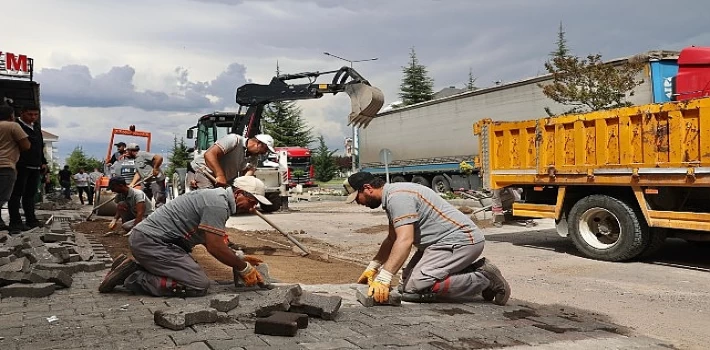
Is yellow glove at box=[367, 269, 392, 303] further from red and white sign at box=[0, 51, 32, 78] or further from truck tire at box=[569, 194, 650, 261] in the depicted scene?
red and white sign at box=[0, 51, 32, 78]

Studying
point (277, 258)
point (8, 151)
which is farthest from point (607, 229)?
point (8, 151)

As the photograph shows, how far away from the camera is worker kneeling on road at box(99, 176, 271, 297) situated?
202 inches

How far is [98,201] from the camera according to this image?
14820 millimetres

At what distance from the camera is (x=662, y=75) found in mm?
12352

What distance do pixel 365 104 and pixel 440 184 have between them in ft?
42.1

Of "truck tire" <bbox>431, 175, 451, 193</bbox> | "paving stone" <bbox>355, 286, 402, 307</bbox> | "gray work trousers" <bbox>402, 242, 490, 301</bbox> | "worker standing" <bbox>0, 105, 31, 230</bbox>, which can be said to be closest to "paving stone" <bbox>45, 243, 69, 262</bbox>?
"worker standing" <bbox>0, 105, 31, 230</bbox>

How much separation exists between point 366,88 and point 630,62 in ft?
21.0

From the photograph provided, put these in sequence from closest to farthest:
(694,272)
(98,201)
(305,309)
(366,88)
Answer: (305,309)
(694,272)
(366,88)
(98,201)

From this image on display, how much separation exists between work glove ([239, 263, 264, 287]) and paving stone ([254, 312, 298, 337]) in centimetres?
149

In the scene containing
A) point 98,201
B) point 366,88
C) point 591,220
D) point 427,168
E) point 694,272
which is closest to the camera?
point 694,272

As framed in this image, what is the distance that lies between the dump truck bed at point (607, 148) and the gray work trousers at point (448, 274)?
12.0 feet

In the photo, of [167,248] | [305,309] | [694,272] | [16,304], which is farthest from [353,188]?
[694,272]

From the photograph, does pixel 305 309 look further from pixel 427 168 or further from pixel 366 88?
pixel 427 168

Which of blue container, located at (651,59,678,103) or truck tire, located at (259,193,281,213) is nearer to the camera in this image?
blue container, located at (651,59,678,103)
